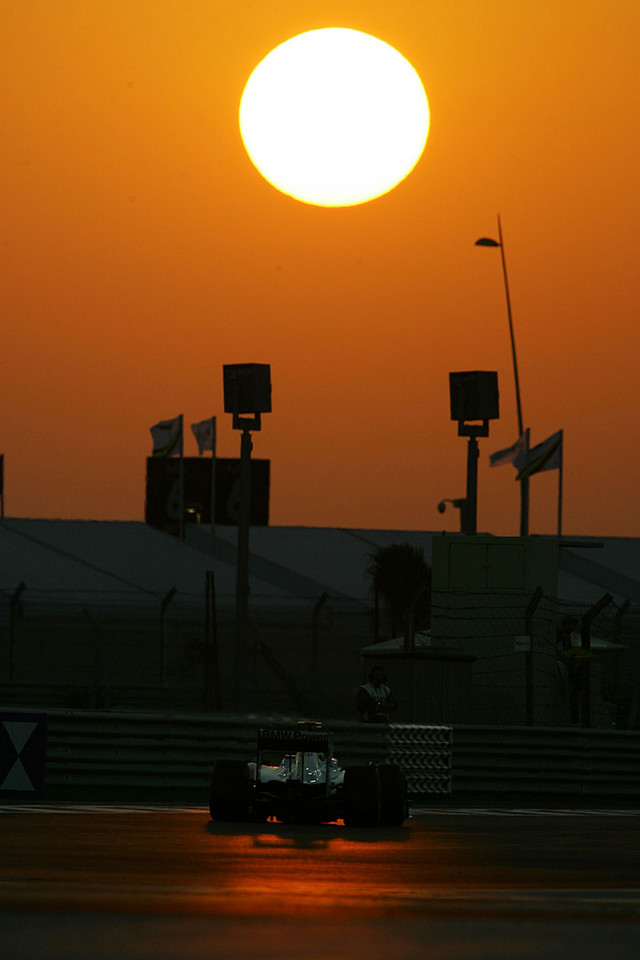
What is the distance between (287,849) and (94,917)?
172 inches

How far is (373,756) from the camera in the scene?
19.3 meters

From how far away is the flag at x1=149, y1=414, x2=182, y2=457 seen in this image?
5112 centimetres

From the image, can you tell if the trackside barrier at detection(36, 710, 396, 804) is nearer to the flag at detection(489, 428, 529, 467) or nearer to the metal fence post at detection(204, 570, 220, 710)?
the metal fence post at detection(204, 570, 220, 710)

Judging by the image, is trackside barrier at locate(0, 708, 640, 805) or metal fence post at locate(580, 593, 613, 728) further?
metal fence post at locate(580, 593, 613, 728)

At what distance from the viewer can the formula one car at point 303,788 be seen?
13.8 meters

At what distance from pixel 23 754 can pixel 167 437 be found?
36.0m

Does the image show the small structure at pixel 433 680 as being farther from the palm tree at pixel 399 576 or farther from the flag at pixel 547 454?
the palm tree at pixel 399 576

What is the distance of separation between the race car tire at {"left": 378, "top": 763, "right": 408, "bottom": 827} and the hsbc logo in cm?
341

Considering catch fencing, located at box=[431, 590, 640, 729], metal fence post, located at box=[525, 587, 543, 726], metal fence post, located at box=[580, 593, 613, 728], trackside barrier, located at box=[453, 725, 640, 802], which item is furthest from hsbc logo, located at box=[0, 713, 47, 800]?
metal fence post, located at box=[580, 593, 613, 728]

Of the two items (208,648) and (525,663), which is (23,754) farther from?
(208,648)

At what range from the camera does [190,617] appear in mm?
40688

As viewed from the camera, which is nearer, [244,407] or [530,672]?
[530,672]

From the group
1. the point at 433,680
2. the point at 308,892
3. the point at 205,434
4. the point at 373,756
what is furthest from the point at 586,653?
the point at 205,434

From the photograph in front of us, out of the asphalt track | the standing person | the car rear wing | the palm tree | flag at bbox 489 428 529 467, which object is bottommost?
the asphalt track
